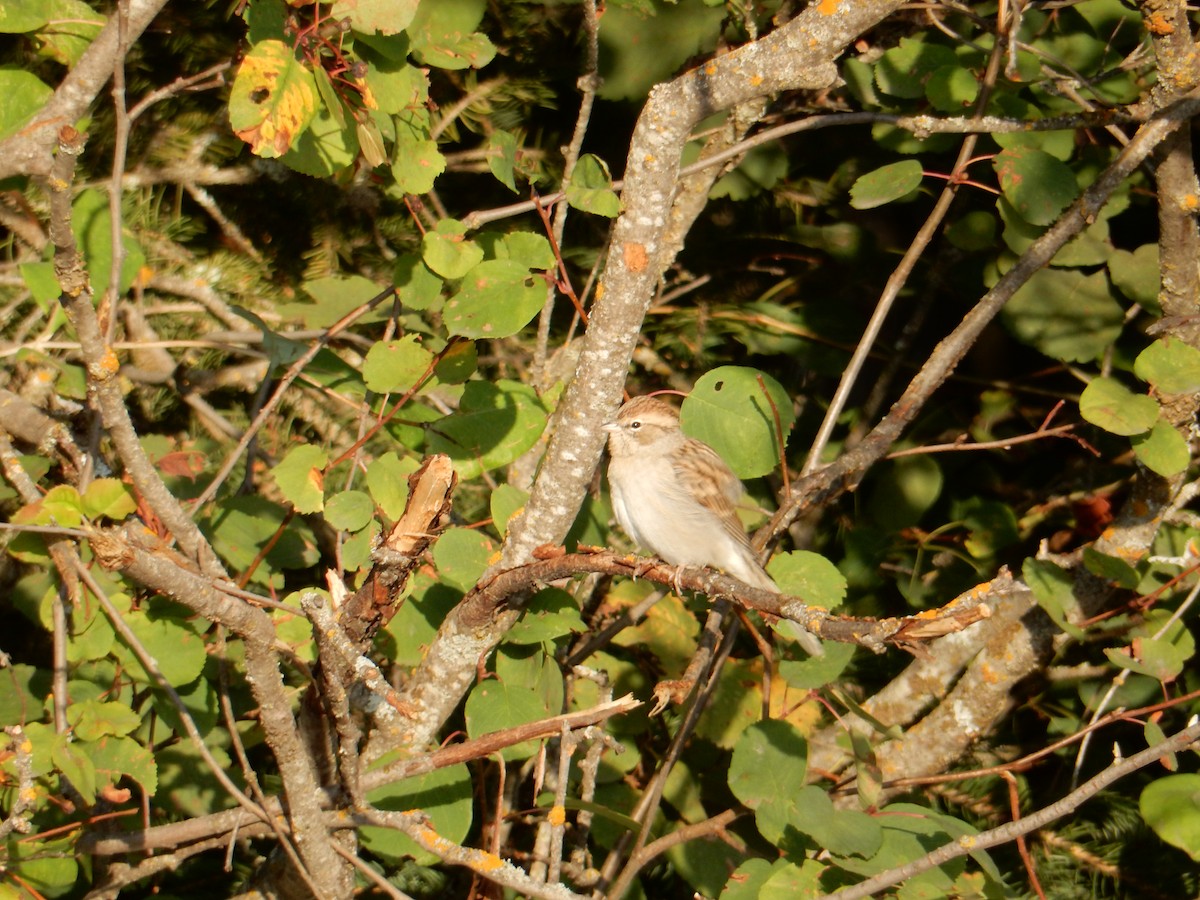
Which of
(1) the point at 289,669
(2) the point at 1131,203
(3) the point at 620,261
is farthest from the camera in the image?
(2) the point at 1131,203

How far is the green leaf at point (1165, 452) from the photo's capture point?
9.45ft

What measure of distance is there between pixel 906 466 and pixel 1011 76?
4.11 feet

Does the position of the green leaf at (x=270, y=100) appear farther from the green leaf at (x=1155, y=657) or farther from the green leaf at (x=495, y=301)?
the green leaf at (x=1155, y=657)

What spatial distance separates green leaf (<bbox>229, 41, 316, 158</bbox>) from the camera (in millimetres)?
2330

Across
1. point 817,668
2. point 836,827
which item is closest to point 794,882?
point 836,827

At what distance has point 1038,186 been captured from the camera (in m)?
2.96

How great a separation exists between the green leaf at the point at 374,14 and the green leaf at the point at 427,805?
1.62 m

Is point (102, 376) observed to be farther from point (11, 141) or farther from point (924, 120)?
point (924, 120)

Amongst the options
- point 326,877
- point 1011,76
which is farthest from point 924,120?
point 326,877

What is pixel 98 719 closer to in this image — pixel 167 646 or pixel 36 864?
pixel 167 646

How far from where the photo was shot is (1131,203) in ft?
12.0

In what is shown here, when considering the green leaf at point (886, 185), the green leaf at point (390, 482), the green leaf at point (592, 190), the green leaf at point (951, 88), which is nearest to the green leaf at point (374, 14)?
the green leaf at point (592, 190)

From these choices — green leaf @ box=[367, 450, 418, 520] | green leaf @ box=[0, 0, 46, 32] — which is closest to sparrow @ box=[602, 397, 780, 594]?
green leaf @ box=[367, 450, 418, 520]

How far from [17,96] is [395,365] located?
3.39 feet
